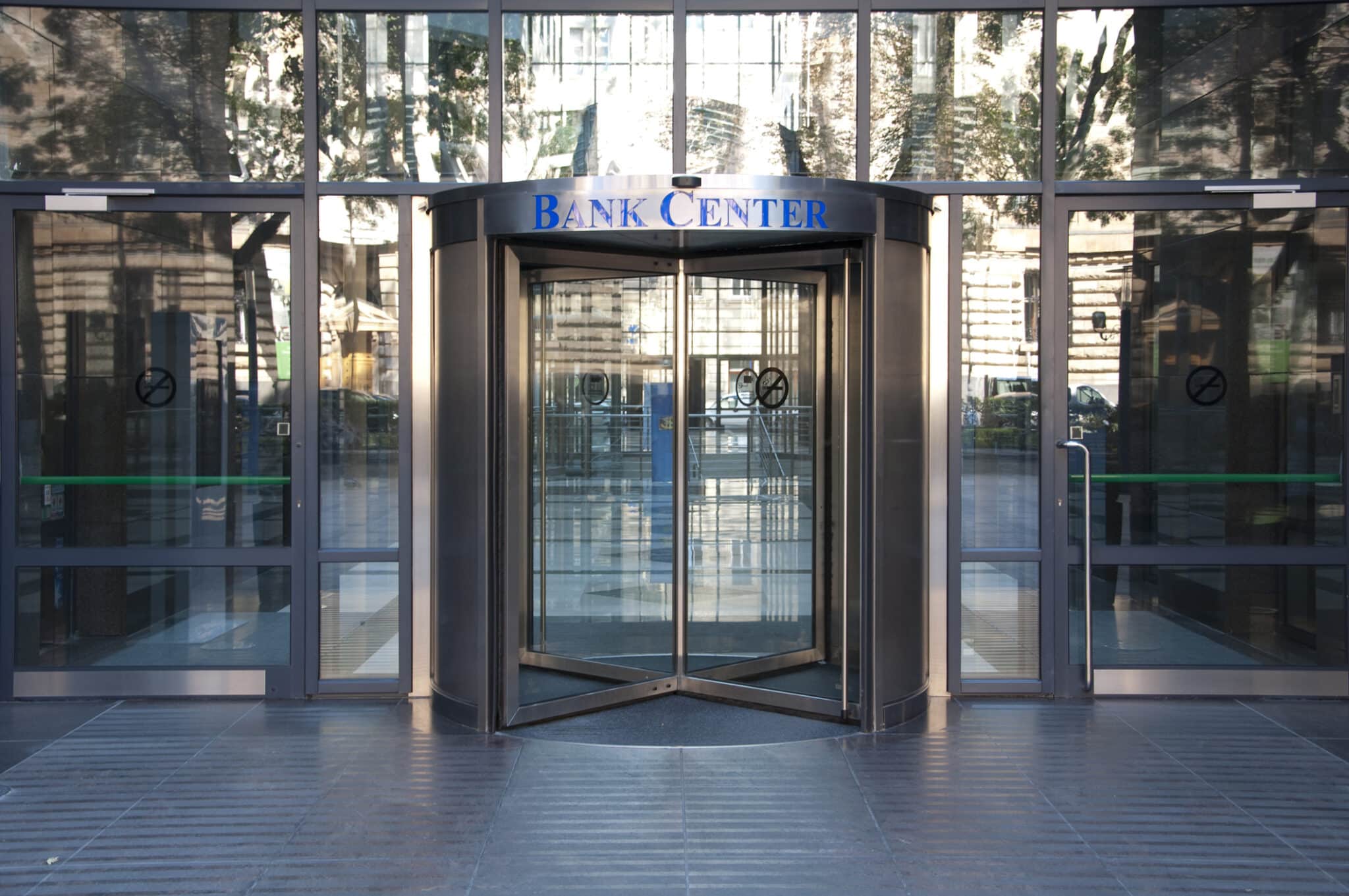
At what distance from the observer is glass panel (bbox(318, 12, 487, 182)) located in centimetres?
650

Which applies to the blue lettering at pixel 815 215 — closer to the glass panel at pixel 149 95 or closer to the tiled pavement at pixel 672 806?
the tiled pavement at pixel 672 806

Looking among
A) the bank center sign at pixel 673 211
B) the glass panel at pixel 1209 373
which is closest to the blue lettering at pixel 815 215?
the bank center sign at pixel 673 211

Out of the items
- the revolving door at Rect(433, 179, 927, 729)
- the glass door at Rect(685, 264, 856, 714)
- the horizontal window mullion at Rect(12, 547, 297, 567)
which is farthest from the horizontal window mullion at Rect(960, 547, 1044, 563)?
the horizontal window mullion at Rect(12, 547, 297, 567)

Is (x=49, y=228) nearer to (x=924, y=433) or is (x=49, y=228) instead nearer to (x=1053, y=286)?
(x=924, y=433)

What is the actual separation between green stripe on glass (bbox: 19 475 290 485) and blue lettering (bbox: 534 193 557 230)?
2.14m

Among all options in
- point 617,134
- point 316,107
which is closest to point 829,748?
point 617,134

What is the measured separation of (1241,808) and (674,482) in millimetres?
3108

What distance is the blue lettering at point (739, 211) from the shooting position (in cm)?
554

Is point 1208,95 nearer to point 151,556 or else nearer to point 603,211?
point 603,211

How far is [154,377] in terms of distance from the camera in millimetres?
6531

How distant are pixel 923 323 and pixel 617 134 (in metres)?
1.94

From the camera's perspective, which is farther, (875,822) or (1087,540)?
(1087,540)

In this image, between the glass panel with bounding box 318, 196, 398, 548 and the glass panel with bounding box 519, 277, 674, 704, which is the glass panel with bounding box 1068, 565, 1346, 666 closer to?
the glass panel with bounding box 519, 277, 674, 704

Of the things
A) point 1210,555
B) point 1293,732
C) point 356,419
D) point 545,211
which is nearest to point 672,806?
point 545,211
